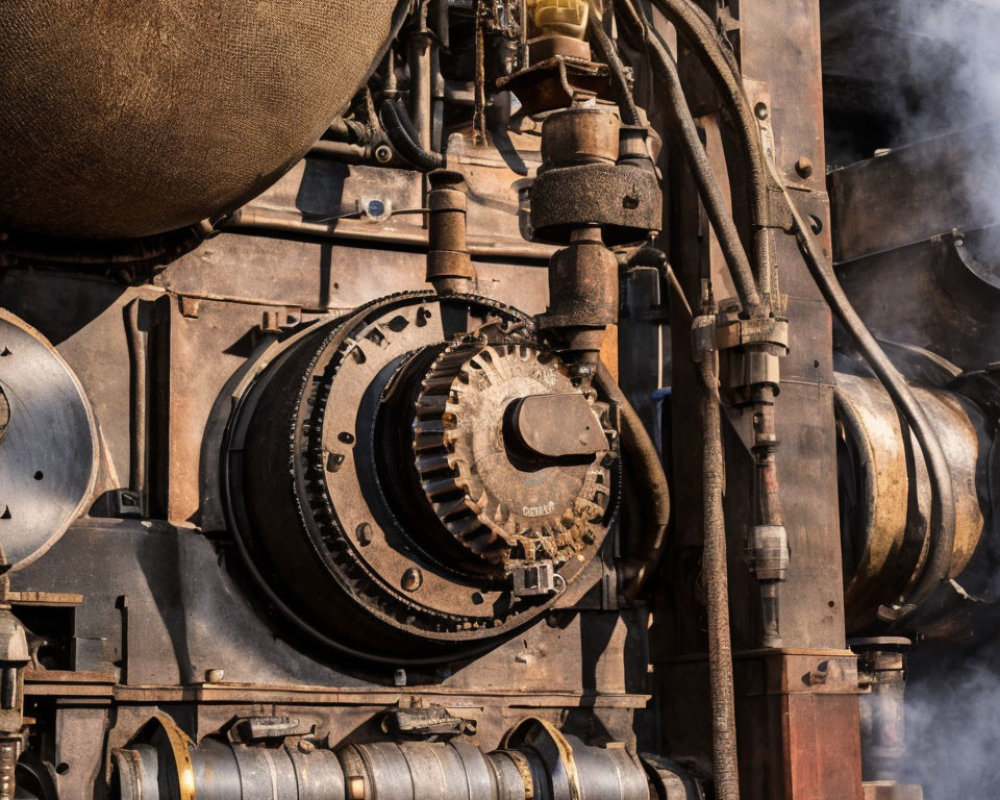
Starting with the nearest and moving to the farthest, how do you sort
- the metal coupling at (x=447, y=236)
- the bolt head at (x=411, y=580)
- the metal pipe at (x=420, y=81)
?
the bolt head at (x=411, y=580) < the metal coupling at (x=447, y=236) < the metal pipe at (x=420, y=81)

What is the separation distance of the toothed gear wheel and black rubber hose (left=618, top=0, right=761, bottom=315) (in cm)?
86

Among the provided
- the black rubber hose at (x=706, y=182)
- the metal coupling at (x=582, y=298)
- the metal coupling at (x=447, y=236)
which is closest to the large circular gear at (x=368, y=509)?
the metal coupling at (x=582, y=298)

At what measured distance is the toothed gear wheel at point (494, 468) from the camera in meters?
5.49

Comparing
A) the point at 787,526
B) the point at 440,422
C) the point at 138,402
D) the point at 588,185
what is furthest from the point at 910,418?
the point at 138,402

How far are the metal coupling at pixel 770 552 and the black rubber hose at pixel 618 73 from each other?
4.82ft

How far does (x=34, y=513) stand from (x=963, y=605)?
372cm

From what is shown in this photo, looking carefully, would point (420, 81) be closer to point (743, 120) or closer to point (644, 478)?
point (743, 120)

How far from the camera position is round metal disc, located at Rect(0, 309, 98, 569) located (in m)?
5.20

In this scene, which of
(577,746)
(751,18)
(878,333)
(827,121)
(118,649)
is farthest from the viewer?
(827,121)

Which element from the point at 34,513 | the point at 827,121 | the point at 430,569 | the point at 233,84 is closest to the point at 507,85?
the point at 233,84

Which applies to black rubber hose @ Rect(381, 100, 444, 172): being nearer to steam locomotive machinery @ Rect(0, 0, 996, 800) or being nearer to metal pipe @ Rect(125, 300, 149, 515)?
steam locomotive machinery @ Rect(0, 0, 996, 800)

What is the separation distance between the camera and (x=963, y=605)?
7129 millimetres

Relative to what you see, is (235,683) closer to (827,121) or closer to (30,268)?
(30,268)

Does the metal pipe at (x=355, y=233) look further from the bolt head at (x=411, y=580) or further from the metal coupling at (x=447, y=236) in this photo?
the bolt head at (x=411, y=580)
